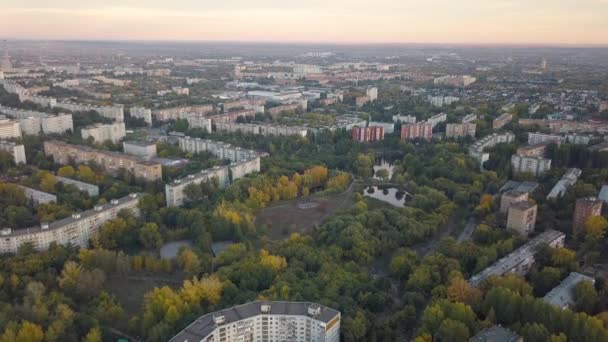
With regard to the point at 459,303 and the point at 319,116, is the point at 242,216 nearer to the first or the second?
the point at 459,303

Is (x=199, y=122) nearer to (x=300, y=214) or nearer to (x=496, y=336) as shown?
(x=300, y=214)

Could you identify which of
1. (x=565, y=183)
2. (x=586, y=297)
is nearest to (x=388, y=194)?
(x=565, y=183)

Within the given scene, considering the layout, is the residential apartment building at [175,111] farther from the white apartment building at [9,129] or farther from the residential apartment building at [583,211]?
the residential apartment building at [583,211]

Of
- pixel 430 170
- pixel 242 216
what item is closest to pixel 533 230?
pixel 430 170

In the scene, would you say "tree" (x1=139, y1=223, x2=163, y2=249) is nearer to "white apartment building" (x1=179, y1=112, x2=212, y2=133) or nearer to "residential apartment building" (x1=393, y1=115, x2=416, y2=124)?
"white apartment building" (x1=179, y1=112, x2=212, y2=133)

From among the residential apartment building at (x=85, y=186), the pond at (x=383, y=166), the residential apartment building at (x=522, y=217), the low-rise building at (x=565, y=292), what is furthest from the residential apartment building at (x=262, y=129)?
the low-rise building at (x=565, y=292)

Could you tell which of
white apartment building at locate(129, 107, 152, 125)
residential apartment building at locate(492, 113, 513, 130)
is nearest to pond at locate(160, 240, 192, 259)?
white apartment building at locate(129, 107, 152, 125)
